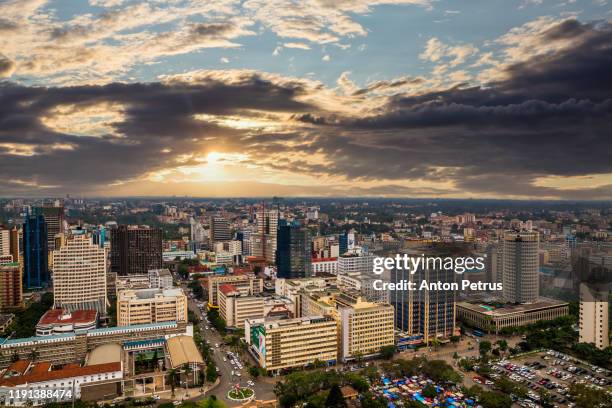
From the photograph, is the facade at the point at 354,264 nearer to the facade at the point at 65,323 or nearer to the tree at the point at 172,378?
the facade at the point at 65,323

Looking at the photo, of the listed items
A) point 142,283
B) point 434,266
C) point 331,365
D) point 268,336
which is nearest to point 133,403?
point 268,336

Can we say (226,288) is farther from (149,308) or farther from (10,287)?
(10,287)

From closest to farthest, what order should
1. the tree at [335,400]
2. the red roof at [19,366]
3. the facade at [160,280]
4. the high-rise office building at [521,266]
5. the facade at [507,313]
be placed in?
the tree at [335,400] < the red roof at [19,366] < the facade at [507,313] < the high-rise office building at [521,266] < the facade at [160,280]

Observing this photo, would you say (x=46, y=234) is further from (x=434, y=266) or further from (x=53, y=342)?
(x=434, y=266)

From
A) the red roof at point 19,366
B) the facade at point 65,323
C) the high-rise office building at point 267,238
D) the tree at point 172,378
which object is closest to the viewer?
the tree at point 172,378

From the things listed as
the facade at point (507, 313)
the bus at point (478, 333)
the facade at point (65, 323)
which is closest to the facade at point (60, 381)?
the facade at point (65, 323)

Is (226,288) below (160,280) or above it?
above

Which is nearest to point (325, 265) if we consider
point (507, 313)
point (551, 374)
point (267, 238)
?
point (267, 238)

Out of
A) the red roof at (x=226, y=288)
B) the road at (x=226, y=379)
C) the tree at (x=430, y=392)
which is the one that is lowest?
the road at (x=226, y=379)
